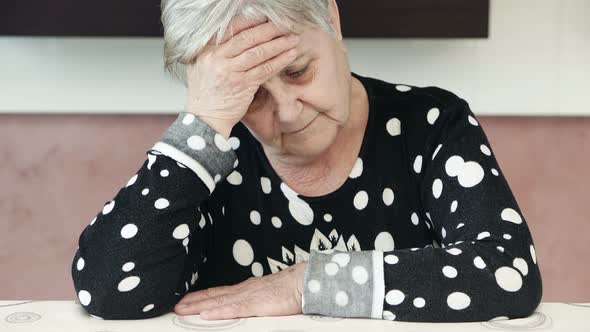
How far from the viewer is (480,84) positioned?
6.59 ft

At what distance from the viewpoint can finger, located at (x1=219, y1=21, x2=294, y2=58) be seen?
106 centimetres

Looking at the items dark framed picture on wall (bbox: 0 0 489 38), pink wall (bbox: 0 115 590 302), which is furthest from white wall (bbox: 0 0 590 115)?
dark framed picture on wall (bbox: 0 0 489 38)

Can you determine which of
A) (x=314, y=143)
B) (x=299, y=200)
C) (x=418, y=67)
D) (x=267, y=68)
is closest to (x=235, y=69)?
(x=267, y=68)

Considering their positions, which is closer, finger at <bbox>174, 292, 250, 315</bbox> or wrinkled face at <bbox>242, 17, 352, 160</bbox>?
finger at <bbox>174, 292, 250, 315</bbox>

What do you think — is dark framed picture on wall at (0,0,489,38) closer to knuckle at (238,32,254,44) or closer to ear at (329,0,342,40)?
ear at (329,0,342,40)

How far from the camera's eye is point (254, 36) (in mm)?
1063

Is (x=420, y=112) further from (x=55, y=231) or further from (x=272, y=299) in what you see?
(x=55, y=231)

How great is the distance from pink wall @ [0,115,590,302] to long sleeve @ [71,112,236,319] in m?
1.02

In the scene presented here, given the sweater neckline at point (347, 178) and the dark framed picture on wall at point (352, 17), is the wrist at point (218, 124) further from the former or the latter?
the dark framed picture on wall at point (352, 17)

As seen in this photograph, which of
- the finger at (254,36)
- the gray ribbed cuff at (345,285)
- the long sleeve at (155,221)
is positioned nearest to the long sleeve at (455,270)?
the gray ribbed cuff at (345,285)

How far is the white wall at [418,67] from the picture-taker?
1987 millimetres

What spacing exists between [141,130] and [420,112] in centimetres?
100

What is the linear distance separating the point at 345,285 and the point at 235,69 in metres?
0.35

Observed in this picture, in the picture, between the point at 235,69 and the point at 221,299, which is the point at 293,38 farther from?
the point at 221,299
